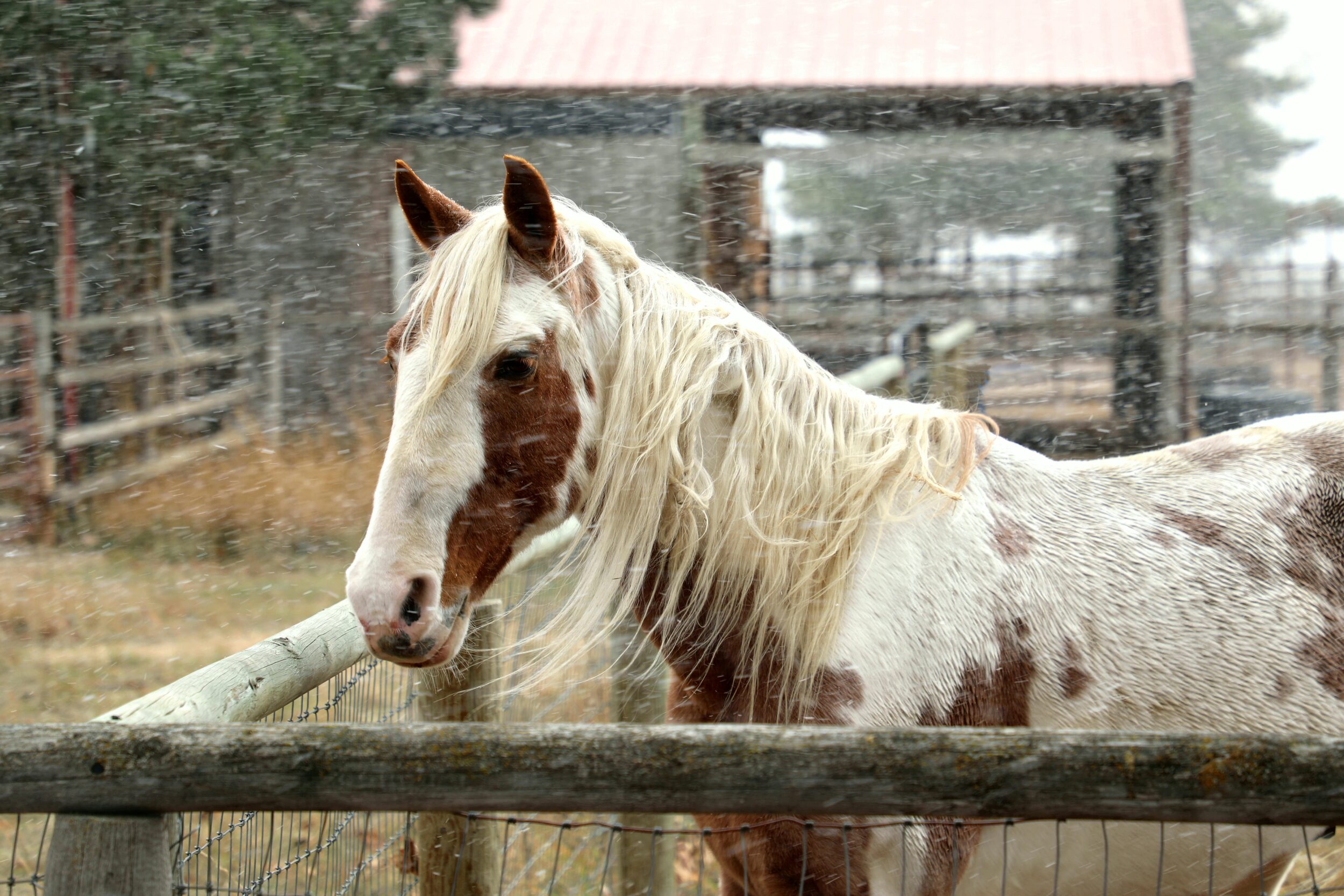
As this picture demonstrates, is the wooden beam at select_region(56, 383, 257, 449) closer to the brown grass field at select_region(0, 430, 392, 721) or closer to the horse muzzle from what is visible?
the brown grass field at select_region(0, 430, 392, 721)

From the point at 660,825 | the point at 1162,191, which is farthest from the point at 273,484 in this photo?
the point at 1162,191

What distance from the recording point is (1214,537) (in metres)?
1.47

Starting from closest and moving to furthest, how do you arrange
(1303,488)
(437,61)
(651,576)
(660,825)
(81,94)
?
(651,576), (1303,488), (660,825), (81,94), (437,61)

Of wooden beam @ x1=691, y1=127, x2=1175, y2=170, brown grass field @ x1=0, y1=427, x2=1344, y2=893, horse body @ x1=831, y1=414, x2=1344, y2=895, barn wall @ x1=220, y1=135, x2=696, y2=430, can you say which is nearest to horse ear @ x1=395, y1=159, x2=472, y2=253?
horse body @ x1=831, y1=414, x2=1344, y2=895

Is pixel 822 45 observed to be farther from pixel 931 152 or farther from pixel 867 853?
pixel 867 853

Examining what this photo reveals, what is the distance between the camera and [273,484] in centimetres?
643

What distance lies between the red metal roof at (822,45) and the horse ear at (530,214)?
20.9 feet

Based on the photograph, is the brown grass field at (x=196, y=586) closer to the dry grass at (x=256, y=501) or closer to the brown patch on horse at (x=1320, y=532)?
the dry grass at (x=256, y=501)

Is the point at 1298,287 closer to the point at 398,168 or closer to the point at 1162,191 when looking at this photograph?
the point at 1162,191

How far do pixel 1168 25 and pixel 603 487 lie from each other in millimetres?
8654

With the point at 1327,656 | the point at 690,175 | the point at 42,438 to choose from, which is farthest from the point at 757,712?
the point at 42,438

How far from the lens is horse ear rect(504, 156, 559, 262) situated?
4.07 feet

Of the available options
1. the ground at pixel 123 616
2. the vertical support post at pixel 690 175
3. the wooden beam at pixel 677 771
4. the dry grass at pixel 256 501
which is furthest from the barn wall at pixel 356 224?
the wooden beam at pixel 677 771

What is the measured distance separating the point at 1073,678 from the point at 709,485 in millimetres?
579
